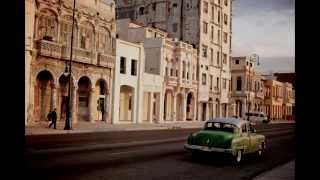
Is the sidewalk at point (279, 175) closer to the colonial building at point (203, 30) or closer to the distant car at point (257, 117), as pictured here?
the colonial building at point (203, 30)

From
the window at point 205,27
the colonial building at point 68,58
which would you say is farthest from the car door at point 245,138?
the window at point 205,27

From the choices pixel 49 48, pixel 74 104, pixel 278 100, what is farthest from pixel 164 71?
pixel 278 100

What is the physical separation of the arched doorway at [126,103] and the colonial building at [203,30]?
17.4 meters

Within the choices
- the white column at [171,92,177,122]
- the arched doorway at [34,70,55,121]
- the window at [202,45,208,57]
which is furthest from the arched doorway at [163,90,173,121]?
the arched doorway at [34,70,55,121]

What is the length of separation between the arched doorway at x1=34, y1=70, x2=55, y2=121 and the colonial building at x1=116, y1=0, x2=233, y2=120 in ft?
101

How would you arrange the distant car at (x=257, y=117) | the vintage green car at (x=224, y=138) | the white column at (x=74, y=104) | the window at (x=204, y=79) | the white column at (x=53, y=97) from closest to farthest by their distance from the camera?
the vintage green car at (x=224, y=138), the white column at (x=53, y=97), the white column at (x=74, y=104), the window at (x=204, y=79), the distant car at (x=257, y=117)

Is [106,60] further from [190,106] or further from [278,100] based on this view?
[278,100]

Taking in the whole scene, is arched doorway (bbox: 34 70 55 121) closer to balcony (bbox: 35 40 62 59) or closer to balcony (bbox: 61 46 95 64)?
balcony (bbox: 35 40 62 59)

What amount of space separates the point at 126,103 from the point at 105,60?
762 cm

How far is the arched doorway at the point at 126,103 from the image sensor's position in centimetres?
4766

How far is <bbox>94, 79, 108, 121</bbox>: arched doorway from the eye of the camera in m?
42.7

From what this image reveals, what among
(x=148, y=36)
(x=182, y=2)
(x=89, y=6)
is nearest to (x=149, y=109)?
(x=148, y=36)

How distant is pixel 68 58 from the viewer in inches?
1446
